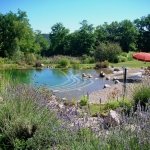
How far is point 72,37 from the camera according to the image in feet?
109

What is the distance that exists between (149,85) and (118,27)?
1334 inches

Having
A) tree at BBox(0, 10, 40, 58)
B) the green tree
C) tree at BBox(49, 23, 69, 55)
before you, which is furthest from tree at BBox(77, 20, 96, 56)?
tree at BBox(0, 10, 40, 58)

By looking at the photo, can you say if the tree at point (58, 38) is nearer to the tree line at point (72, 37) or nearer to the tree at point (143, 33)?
the tree line at point (72, 37)

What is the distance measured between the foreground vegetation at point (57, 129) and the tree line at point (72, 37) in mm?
24759

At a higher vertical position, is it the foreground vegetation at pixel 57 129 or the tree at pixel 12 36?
the tree at pixel 12 36

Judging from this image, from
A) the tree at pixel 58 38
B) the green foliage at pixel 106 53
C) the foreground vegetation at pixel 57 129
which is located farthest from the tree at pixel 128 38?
the foreground vegetation at pixel 57 129

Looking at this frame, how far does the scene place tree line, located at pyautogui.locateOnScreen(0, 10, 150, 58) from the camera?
30609 millimetres

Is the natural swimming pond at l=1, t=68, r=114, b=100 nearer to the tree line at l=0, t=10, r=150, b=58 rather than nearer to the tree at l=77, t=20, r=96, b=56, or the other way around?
the tree line at l=0, t=10, r=150, b=58

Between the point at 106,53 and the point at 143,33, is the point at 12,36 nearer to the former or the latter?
the point at 106,53

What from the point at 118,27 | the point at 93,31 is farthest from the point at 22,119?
the point at 118,27

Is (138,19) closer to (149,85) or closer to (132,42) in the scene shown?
(132,42)

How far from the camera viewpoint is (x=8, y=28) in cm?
3091

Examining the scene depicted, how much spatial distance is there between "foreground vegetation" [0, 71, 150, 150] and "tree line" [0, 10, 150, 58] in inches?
975

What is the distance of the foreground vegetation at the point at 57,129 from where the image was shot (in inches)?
84.6
